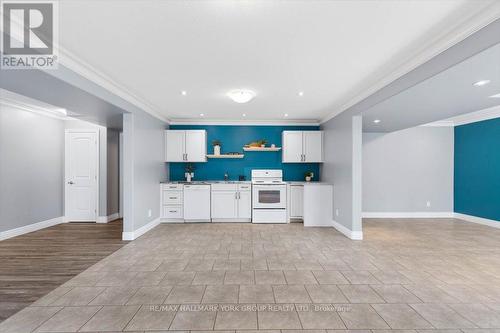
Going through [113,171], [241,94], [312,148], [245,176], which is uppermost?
[241,94]

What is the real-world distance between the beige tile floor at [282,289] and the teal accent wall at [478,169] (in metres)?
1.87

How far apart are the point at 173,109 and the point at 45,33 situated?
3.06 m

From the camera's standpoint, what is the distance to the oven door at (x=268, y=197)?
5.98 metres

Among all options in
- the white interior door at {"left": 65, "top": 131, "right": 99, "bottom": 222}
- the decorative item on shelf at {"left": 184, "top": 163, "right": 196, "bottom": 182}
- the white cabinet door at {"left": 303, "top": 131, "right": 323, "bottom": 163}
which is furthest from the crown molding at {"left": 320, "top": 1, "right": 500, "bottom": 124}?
the white interior door at {"left": 65, "top": 131, "right": 99, "bottom": 222}

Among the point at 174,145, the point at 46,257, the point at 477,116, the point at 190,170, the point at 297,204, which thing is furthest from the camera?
the point at 190,170

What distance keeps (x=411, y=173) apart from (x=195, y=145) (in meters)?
5.86

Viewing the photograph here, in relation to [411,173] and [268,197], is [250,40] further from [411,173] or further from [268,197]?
[411,173]

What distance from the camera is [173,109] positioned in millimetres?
5383

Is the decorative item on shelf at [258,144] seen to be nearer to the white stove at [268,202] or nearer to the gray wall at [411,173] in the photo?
the white stove at [268,202]

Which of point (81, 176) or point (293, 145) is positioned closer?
point (81, 176)

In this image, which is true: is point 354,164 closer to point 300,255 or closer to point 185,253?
point 300,255

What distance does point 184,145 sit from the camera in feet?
20.6

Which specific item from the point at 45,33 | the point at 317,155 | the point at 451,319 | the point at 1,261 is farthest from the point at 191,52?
the point at 317,155

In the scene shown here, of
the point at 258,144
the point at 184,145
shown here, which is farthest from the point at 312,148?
the point at 184,145
